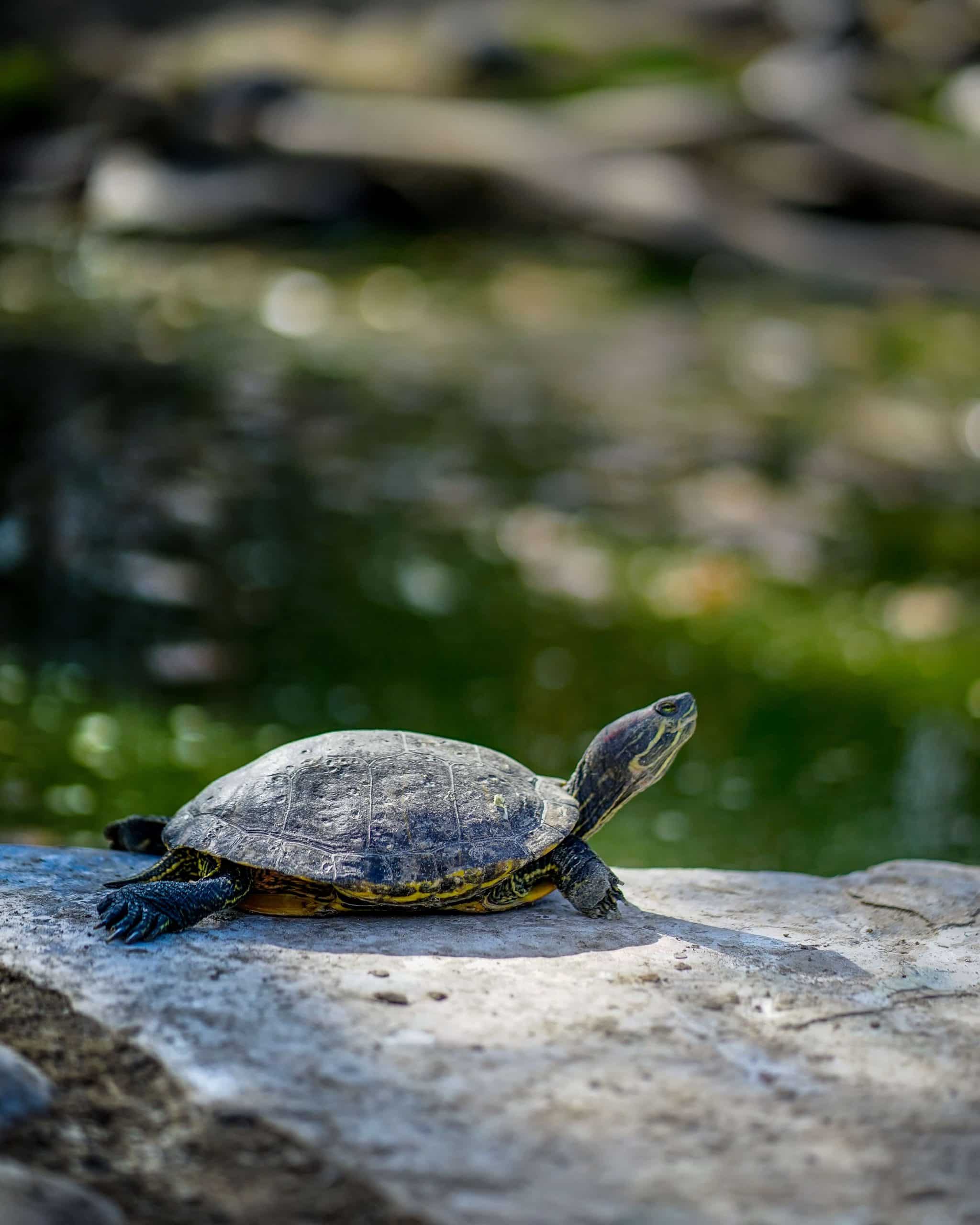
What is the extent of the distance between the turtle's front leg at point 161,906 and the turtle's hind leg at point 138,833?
38 centimetres

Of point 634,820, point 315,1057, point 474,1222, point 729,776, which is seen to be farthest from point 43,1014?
point 729,776

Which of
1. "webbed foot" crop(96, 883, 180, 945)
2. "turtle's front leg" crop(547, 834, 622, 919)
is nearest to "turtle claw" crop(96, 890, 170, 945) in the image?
"webbed foot" crop(96, 883, 180, 945)

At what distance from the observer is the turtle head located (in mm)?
2311

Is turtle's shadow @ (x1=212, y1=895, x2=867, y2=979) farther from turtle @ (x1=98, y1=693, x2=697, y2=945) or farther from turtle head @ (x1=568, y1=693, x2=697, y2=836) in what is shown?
turtle head @ (x1=568, y1=693, x2=697, y2=836)

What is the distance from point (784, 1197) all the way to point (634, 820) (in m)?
1.89

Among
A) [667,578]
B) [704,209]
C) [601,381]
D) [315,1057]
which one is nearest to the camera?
[315,1057]

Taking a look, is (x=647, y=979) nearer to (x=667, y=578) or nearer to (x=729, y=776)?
(x=729, y=776)

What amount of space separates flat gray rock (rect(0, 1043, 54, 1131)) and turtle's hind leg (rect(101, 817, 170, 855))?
806mm

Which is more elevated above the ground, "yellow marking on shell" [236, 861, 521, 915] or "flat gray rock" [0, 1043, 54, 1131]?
"yellow marking on shell" [236, 861, 521, 915]

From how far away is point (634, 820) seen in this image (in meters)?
3.30

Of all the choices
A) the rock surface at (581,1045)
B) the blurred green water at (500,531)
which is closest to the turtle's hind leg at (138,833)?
the rock surface at (581,1045)

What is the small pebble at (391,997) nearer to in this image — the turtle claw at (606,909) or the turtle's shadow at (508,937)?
the turtle's shadow at (508,937)

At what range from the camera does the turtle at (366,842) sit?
1.96 metres

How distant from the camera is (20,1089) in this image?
151cm
